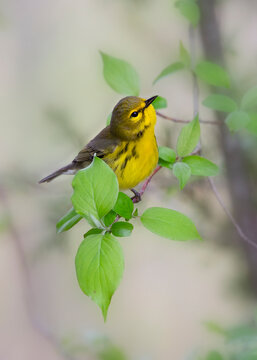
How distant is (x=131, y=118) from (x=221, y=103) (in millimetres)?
183

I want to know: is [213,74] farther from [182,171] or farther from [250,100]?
[182,171]

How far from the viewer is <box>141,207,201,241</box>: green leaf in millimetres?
504

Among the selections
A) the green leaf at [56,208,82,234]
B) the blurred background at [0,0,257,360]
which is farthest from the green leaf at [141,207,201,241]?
the blurred background at [0,0,257,360]

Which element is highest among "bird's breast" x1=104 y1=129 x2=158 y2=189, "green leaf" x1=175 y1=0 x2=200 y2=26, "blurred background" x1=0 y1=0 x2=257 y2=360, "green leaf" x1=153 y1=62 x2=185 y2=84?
"green leaf" x1=175 y1=0 x2=200 y2=26

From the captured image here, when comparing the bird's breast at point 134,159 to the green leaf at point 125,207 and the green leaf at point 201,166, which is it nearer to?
the green leaf at point 201,166

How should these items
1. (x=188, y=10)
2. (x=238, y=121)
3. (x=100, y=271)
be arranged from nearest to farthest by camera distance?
(x=100, y=271) → (x=238, y=121) → (x=188, y=10)

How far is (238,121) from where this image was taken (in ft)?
2.39

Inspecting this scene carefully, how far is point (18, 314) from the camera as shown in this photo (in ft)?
8.32

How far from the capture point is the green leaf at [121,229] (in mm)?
526

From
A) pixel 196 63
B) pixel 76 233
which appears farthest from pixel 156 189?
pixel 76 233

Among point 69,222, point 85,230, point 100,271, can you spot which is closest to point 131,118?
point 69,222

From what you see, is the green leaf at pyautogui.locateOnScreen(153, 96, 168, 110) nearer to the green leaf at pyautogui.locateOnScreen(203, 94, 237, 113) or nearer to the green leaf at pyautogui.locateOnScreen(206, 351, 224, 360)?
the green leaf at pyautogui.locateOnScreen(203, 94, 237, 113)

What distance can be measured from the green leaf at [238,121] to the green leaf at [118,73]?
167 mm

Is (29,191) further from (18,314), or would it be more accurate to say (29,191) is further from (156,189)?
(18,314)
